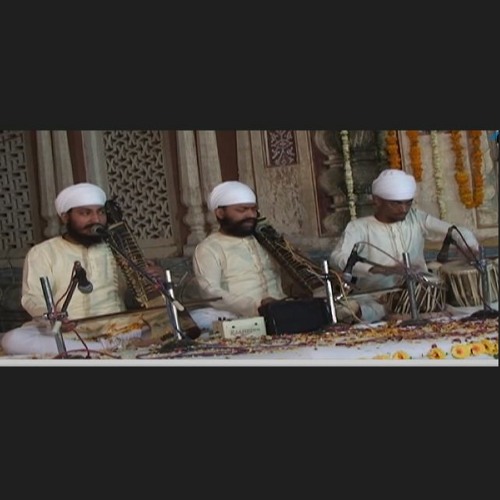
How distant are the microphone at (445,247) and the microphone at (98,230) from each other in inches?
68.3

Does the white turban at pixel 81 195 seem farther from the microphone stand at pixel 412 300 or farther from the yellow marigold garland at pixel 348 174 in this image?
the microphone stand at pixel 412 300

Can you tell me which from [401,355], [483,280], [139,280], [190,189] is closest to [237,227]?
[190,189]

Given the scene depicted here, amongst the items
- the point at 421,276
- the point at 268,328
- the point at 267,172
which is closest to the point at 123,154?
the point at 267,172

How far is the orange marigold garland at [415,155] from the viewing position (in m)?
6.59

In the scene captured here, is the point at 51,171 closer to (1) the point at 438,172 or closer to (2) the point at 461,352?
(1) the point at 438,172

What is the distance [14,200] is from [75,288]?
56cm

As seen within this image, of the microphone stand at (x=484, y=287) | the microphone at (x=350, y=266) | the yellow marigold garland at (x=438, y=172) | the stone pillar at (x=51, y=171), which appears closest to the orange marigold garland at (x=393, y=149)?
the yellow marigold garland at (x=438, y=172)

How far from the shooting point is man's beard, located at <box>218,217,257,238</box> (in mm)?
6809

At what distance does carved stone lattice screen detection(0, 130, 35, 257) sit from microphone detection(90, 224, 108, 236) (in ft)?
1.03

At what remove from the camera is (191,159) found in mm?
6770

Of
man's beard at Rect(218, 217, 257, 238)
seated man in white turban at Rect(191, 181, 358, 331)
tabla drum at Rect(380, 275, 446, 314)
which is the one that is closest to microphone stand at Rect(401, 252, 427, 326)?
tabla drum at Rect(380, 275, 446, 314)

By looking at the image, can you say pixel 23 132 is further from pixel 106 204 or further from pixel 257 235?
pixel 257 235

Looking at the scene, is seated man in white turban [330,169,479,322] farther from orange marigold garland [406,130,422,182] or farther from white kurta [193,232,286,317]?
white kurta [193,232,286,317]

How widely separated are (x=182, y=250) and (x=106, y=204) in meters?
0.47
